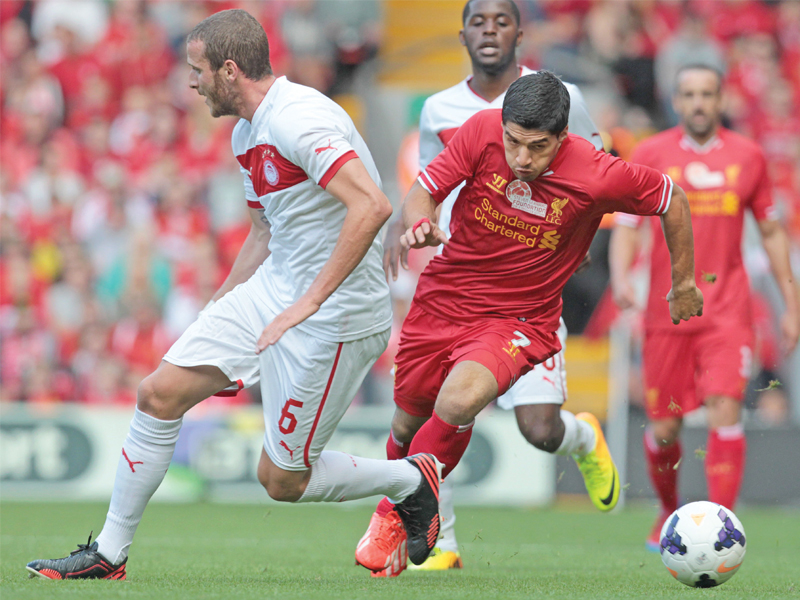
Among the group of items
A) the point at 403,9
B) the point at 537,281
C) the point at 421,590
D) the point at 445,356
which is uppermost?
the point at 403,9

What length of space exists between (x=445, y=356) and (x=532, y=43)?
877 centimetres

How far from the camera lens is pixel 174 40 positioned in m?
14.5

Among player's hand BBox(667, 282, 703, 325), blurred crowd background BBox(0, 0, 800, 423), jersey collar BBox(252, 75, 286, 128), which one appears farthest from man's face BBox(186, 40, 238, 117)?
blurred crowd background BBox(0, 0, 800, 423)

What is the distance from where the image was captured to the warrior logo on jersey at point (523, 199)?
492 centimetres

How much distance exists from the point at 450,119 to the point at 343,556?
8.08 ft

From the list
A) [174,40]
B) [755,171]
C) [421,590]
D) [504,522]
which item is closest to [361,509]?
[504,522]

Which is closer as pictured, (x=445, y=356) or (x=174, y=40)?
(x=445, y=356)

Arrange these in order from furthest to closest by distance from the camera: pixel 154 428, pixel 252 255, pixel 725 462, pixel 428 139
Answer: pixel 725 462 → pixel 428 139 → pixel 252 255 → pixel 154 428

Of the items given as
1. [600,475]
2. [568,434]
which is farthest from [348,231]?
[600,475]

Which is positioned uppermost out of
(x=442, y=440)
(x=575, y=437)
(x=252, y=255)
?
(x=252, y=255)

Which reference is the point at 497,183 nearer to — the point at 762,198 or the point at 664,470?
the point at 762,198

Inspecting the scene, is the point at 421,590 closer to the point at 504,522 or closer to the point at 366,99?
the point at 504,522

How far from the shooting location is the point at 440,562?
5.77 metres

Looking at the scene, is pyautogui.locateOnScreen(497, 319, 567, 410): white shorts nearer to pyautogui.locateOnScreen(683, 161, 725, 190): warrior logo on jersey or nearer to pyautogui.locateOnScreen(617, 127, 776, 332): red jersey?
pyautogui.locateOnScreen(617, 127, 776, 332): red jersey
